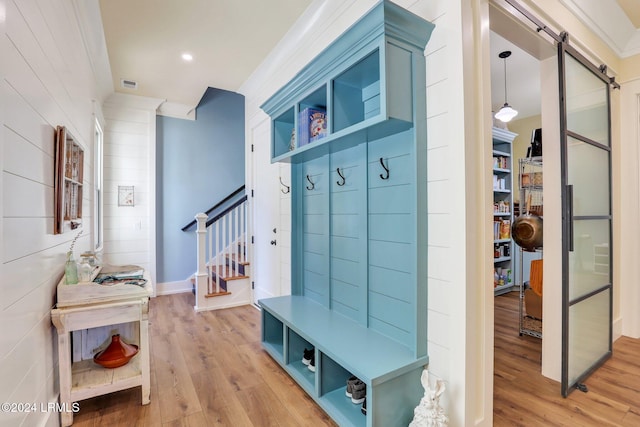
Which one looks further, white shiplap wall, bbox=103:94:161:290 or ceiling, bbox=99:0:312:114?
white shiplap wall, bbox=103:94:161:290

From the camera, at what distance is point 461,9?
4.72 ft

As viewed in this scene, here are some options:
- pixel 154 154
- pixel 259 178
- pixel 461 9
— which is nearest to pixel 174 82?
pixel 154 154

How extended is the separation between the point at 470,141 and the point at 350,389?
1.52 m

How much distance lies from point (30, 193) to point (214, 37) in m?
2.21

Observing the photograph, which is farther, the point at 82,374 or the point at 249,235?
the point at 249,235

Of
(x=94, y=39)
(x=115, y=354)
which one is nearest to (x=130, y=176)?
(x=94, y=39)

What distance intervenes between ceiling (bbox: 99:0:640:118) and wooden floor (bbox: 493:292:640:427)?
2.66 meters

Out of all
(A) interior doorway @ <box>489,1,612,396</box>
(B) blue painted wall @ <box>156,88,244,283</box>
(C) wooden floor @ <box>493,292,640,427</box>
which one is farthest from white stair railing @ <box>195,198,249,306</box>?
(A) interior doorway @ <box>489,1,612,396</box>

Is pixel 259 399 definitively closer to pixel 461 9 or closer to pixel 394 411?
pixel 394 411

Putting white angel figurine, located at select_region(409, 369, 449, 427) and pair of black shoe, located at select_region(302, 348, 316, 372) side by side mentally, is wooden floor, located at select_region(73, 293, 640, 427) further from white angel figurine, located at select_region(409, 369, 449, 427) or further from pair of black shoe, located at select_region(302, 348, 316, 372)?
white angel figurine, located at select_region(409, 369, 449, 427)

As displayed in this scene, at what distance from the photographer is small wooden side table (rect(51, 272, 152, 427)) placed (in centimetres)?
167

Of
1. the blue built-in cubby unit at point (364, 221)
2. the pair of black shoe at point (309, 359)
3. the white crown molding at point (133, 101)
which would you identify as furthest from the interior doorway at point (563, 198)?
the white crown molding at point (133, 101)

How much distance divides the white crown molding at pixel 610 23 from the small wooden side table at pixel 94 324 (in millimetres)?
3534

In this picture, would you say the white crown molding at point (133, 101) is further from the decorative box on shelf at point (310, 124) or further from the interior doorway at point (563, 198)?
the interior doorway at point (563, 198)
